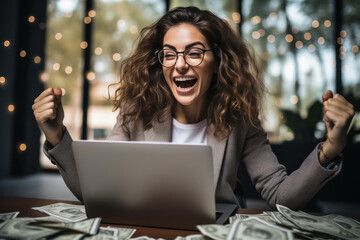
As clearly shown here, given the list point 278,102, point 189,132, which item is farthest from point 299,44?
point 189,132

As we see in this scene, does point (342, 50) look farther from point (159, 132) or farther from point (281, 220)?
point (281, 220)

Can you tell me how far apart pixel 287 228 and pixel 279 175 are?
44 cm

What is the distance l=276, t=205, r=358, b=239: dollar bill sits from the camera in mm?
762

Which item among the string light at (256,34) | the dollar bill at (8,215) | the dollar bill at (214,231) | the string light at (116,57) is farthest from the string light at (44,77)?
the dollar bill at (214,231)

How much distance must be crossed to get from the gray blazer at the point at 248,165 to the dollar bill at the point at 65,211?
102 mm

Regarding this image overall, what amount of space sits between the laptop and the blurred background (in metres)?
3.01

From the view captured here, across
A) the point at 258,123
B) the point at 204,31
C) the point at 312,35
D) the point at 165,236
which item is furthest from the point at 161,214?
the point at 312,35

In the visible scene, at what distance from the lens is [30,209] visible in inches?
38.5

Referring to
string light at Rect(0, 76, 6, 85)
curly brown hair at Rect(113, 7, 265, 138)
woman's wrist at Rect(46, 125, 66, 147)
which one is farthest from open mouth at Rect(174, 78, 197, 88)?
string light at Rect(0, 76, 6, 85)

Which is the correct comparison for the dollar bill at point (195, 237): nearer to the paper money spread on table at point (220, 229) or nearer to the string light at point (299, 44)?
the paper money spread on table at point (220, 229)

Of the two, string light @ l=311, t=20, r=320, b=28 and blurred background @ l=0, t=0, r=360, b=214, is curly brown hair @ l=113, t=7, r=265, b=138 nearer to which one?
blurred background @ l=0, t=0, r=360, b=214

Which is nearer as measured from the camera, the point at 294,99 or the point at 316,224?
the point at 316,224

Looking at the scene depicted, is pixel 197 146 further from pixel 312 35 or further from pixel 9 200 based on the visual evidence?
pixel 312 35

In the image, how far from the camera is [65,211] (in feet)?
3.12
